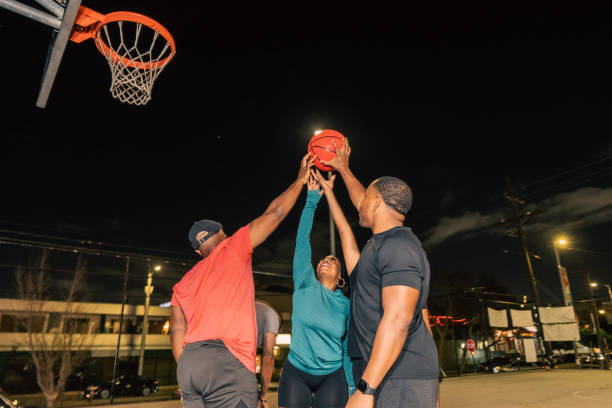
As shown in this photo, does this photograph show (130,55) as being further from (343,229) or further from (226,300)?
(226,300)

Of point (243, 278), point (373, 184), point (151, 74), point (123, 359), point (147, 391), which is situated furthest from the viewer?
point (123, 359)

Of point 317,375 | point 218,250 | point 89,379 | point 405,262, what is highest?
point 218,250

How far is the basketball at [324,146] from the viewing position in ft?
11.5

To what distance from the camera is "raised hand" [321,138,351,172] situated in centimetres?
337

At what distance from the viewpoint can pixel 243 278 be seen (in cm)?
259

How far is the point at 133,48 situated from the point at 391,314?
465cm

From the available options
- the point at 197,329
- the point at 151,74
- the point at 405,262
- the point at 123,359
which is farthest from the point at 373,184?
the point at 123,359

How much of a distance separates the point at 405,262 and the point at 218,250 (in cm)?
136

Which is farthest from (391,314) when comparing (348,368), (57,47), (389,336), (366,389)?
(57,47)

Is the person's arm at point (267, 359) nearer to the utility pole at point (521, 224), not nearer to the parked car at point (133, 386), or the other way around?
the parked car at point (133, 386)

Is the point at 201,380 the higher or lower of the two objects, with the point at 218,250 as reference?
lower

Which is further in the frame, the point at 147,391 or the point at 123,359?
the point at 123,359

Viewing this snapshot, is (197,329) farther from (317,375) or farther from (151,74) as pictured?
(151,74)

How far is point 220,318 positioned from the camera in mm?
2426
